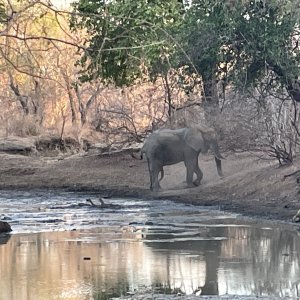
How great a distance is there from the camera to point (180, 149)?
28719 millimetres

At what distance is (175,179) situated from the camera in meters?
30.1

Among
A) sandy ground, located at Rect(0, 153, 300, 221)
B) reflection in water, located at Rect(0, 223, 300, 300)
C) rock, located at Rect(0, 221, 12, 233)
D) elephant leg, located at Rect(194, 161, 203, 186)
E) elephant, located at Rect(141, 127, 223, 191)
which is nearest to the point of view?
reflection in water, located at Rect(0, 223, 300, 300)

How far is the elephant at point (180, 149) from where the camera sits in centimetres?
2791

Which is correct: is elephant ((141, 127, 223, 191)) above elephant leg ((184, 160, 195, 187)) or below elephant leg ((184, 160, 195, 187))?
above

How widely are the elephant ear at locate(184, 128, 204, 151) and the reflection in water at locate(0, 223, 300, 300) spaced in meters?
9.29

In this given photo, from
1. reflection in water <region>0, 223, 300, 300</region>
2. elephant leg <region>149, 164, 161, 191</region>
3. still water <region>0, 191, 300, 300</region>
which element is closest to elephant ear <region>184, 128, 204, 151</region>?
elephant leg <region>149, 164, 161, 191</region>

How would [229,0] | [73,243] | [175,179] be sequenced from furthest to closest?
1. [175,179]
2. [229,0]
3. [73,243]

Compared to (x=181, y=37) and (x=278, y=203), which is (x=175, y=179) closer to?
(x=181, y=37)

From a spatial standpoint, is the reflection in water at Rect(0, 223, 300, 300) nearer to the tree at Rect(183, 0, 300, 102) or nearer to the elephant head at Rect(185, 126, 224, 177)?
the tree at Rect(183, 0, 300, 102)

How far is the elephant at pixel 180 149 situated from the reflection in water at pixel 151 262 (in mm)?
9047

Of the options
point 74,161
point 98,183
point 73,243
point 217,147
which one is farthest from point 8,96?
point 73,243

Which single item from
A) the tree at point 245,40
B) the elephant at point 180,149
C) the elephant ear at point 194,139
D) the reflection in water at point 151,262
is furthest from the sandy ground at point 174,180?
the reflection in water at point 151,262

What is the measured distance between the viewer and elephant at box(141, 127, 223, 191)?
27.9 meters

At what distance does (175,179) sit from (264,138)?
5165 mm
